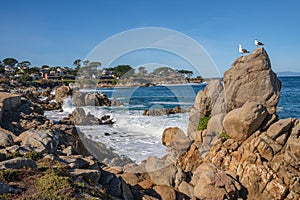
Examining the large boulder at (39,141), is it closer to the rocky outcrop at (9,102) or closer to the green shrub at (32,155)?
the green shrub at (32,155)

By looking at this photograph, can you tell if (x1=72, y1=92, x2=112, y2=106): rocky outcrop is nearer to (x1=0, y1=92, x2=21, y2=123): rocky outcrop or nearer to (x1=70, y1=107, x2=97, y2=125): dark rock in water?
(x1=70, y1=107, x2=97, y2=125): dark rock in water

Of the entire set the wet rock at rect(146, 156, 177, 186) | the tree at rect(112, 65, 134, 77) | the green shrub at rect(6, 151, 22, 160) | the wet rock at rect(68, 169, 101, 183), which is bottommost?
the wet rock at rect(146, 156, 177, 186)

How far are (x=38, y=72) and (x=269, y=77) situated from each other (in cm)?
12877

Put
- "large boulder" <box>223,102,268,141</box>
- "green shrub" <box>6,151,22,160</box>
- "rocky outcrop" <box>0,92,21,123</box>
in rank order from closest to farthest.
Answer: "green shrub" <box>6,151,22,160</box>, "large boulder" <box>223,102,268,141</box>, "rocky outcrop" <box>0,92,21,123</box>

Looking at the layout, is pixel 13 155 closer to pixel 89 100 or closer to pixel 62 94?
pixel 89 100

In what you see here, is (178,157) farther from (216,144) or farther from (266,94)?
(266,94)

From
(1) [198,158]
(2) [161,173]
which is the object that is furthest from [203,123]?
(2) [161,173]

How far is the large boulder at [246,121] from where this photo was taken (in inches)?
555

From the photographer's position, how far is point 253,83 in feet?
59.8

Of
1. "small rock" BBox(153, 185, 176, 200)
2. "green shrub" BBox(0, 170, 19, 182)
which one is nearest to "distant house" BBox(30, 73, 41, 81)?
"small rock" BBox(153, 185, 176, 200)

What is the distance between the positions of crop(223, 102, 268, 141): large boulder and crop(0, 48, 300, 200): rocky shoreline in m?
0.05

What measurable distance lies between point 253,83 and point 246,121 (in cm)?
507

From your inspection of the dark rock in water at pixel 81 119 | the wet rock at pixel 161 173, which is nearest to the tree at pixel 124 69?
the wet rock at pixel 161 173

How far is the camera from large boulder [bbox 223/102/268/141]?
1409 cm
